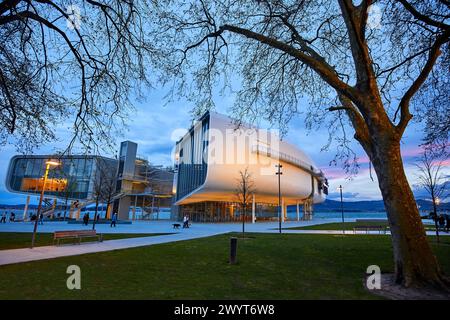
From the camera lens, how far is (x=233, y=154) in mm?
41625

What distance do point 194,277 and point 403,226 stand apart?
5.11 m

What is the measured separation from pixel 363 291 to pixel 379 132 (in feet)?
11.7

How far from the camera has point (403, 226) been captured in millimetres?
5445

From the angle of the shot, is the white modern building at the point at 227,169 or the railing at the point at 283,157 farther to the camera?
the railing at the point at 283,157

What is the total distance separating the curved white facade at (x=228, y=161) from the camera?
40.4 meters

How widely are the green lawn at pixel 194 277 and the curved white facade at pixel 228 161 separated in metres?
28.6

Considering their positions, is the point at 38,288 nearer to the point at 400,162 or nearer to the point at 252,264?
the point at 252,264

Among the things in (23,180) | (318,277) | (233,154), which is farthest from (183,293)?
(23,180)

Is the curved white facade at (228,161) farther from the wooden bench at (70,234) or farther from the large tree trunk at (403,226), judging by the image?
the large tree trunk at (403,226)

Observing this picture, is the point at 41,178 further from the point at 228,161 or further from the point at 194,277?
the point at 194,277

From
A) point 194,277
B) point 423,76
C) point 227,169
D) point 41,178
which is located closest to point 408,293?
point 194,277

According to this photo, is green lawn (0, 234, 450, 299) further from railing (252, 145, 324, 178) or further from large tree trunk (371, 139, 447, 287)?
railing (252, 145, 324, 178)

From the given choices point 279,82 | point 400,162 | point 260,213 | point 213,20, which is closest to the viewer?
point 400,162

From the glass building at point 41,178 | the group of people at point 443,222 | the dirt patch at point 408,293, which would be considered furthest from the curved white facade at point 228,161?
the dirt patch at point 408,293
